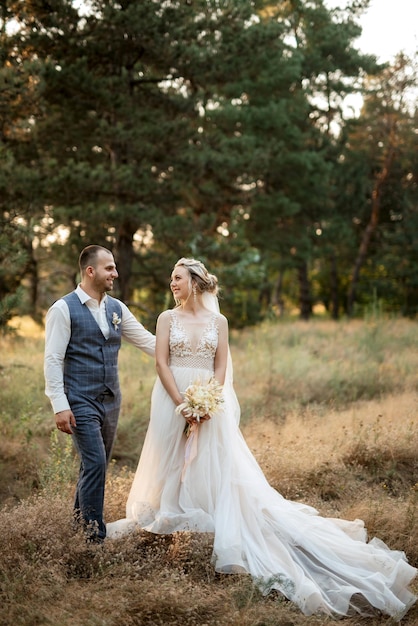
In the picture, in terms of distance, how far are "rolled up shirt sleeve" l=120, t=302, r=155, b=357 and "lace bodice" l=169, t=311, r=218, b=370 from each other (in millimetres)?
283

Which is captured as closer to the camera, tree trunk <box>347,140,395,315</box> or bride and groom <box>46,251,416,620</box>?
bride and groom <box>46,251,416,620</box>

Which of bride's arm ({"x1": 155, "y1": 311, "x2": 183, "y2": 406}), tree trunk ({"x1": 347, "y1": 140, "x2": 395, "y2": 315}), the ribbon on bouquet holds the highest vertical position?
tree trunk ({"x1": 347, "y1": 140, "x2": 395, "y2": 315})

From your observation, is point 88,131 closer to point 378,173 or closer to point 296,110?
point 296,110

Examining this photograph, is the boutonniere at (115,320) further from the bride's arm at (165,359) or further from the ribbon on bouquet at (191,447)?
the ribbon on bouquet at (191,447)

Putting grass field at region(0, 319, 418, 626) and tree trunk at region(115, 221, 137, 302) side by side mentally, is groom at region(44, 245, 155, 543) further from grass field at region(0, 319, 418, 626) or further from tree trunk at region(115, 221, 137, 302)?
tree trunk at region(115, 221, 137, 302)

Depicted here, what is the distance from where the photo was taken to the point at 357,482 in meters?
6.23

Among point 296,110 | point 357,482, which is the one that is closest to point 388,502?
point 357,482

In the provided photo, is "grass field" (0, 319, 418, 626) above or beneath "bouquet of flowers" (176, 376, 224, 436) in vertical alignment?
beneath

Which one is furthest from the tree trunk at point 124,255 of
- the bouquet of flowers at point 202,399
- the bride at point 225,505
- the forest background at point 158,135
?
the bouquet of flowers at point 202,399

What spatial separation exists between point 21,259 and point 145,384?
→ 3.04 metres

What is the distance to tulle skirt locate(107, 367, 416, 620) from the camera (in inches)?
169

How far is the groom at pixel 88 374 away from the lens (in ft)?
15.4

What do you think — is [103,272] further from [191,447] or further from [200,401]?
[191,447]

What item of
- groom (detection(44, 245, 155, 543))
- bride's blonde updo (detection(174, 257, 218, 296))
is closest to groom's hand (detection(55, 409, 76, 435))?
groom (detection(44, 245, 155, 543))
